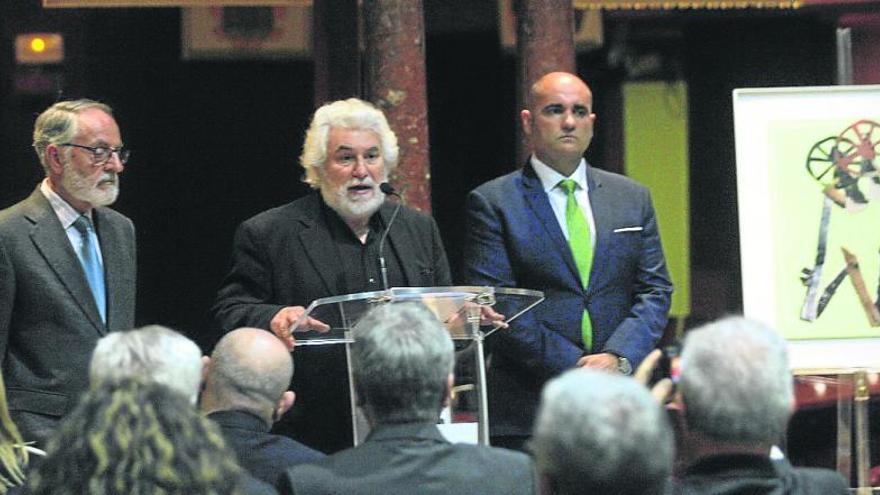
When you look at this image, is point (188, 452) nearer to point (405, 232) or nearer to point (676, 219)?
point (405, 232)

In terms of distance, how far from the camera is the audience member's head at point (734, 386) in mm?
3721

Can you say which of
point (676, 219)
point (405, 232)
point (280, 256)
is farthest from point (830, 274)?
point (676, 219)

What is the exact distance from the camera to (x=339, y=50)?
339 inches

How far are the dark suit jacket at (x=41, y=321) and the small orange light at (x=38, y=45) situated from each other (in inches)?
165

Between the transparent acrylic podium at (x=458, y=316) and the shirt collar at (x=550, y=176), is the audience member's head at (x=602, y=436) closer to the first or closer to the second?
the transparent acrylic podium at (x=458, y=316)

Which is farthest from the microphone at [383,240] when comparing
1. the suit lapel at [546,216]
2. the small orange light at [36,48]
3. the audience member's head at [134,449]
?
the small orange light at [36,48]

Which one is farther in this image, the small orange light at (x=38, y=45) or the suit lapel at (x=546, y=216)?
the small orange light at (x=38, y=45)

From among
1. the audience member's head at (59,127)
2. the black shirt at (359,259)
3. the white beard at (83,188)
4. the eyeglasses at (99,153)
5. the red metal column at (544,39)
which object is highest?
the red metal column at (544,39)

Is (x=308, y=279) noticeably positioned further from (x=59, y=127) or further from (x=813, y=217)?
(x=813, y=217)

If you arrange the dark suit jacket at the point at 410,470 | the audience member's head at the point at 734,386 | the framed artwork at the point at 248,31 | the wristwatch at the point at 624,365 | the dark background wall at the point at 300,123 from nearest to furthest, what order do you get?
1. the audience member's head at the point at 734,386
2. the dark suit jacket at the point at 410,470
3. the wristwatch at the point at 624,365
4. the framed artwork at the point at 248,31
5. the dark background wall at the point at 300,123

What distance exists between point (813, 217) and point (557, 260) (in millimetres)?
959

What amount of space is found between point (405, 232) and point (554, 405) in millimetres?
2847

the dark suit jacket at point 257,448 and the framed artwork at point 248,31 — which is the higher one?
the framed artwork at point 248,31

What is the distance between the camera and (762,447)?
379 cm
